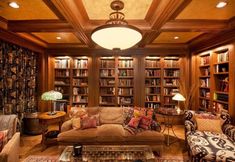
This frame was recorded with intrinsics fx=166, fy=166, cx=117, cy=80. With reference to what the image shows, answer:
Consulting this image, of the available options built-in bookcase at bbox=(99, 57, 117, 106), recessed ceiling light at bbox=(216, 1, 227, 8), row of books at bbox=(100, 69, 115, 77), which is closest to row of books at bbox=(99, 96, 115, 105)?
built-in bookcase at bbox=(99, 57, 117, 106)

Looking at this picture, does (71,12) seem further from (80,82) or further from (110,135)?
(80,82)

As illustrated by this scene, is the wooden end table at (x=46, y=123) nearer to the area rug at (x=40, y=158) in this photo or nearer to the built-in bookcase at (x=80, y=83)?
the area rug at (x=40, y=158)

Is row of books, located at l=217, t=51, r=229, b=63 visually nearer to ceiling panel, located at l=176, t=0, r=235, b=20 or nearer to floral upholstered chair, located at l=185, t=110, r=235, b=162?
ceiling panel, located at l=176, t=0, r=235, b=20

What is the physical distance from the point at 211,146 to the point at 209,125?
28.2 inches

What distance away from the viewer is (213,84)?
4.17 meters

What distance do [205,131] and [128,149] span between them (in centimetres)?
154

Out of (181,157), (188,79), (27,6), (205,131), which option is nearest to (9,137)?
(27,6)

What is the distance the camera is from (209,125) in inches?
121

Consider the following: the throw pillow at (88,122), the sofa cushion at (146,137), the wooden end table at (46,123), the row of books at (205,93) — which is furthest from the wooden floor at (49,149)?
the row of books at (205,93)

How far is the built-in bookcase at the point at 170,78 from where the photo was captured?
5328 mm

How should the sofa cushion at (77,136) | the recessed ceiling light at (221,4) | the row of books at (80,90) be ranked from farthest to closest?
the row of books at (80,90) < the sofa cushion at (77,136) < the recessed ceiling light at (221,4)

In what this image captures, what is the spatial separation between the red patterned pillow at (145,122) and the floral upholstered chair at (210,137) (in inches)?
28.0

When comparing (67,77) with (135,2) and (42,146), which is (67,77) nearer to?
(42,146)

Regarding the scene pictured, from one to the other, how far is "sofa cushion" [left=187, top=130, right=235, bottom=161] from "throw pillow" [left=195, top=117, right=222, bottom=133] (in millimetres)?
134
